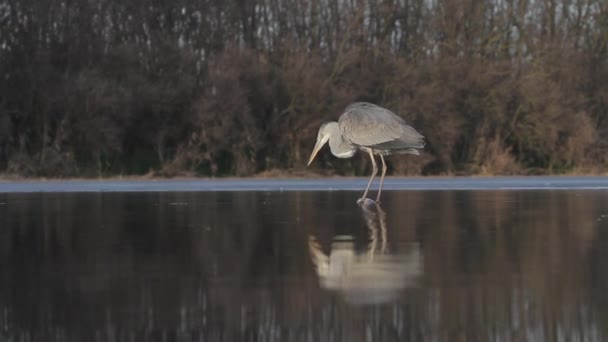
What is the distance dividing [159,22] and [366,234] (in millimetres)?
23926

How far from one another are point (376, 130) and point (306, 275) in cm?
1159

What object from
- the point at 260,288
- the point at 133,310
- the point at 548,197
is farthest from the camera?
the point at 548,197

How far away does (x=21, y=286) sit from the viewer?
9180 mm

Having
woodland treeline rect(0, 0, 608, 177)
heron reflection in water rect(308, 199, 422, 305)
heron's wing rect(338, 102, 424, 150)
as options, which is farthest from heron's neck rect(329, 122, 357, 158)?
woodland treeline rect(0, 0, 608, 177)

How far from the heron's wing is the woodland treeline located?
10878 mm

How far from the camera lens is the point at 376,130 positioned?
21078mm

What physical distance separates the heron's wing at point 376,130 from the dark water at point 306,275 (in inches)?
150

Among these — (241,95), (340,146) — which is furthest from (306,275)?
(241,95)

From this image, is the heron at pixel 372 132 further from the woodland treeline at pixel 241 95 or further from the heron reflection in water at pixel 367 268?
the woodland treeline at pixel 241 95

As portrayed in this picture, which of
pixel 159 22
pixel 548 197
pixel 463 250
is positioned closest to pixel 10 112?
pixel 159 22

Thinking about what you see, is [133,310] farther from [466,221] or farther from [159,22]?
[159,22]

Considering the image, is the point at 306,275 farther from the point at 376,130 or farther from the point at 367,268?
the point at 376,130

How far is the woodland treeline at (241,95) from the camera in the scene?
3191 centimetres

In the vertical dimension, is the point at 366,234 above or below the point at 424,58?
below
